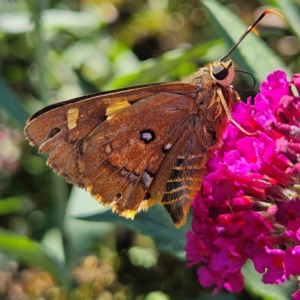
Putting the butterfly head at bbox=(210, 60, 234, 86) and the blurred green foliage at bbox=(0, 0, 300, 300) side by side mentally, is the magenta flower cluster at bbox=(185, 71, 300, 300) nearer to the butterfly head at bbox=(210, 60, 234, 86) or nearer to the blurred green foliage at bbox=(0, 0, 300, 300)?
the butterfly head at bbox=(210, 60, 234, 86)

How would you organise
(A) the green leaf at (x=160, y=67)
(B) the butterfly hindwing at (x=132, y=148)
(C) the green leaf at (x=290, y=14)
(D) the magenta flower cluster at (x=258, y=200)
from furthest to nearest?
(A) the green leaf at (x=160, y=67), (C) the green leaf at (x=290, y=14), (B) the butterfly hindwing at (x=132, y=148), (D) the magenta flower cluster at (x=258, y=200)

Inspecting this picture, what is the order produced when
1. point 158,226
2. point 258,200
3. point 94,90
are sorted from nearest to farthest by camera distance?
point 258,200 → point 158,226 → point 94,90

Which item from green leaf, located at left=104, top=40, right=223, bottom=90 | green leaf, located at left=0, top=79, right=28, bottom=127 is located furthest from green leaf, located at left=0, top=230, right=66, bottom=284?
green leaf, located at left=104, top=40, right=223, bottom=90

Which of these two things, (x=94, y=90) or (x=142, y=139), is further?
(x=94, y=90)

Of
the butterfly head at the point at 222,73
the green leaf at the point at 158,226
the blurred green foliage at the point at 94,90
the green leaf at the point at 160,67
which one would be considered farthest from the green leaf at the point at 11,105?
the butterfly head at the point at 222,73

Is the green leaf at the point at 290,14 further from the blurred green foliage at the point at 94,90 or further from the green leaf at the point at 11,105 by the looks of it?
the green leaf at the point at 11,105

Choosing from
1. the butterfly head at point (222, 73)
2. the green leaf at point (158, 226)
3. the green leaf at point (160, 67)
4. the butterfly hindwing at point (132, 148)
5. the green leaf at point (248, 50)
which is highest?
the butterfly head at point (222, 73)

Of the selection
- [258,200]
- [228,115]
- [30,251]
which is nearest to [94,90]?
[30,251]

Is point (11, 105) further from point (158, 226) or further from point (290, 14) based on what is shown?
point (290, 14)
